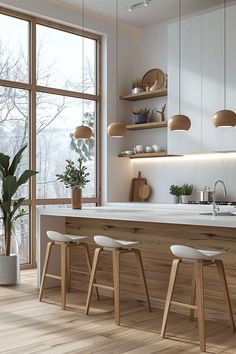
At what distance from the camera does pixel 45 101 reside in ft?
23.8

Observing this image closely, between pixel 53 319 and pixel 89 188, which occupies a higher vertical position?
pixel 89 188

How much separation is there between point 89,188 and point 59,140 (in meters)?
0.90

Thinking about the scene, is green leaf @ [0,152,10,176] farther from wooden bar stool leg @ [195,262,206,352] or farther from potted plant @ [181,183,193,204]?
wooden bar stool leg @ [195,262,206,352]

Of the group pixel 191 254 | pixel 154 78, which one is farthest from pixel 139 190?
pixel 191 254

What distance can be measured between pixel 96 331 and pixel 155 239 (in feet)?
3.54

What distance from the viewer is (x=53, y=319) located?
14.5 feet

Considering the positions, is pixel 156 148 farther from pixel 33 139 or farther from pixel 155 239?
pixel 155 239

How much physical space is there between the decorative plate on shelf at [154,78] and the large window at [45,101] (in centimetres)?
74

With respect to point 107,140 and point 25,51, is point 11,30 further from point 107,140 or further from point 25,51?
point 107,140

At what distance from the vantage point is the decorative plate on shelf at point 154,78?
7746mm

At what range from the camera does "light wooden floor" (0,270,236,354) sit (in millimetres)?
3658

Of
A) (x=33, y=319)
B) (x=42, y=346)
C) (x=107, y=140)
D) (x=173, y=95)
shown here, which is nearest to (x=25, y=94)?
(x=107, y=140)

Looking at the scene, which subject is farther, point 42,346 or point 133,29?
point 133,29

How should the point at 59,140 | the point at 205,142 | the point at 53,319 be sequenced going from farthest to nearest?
the point at 59,140 < the point at 205,142 < the point at 53,319
